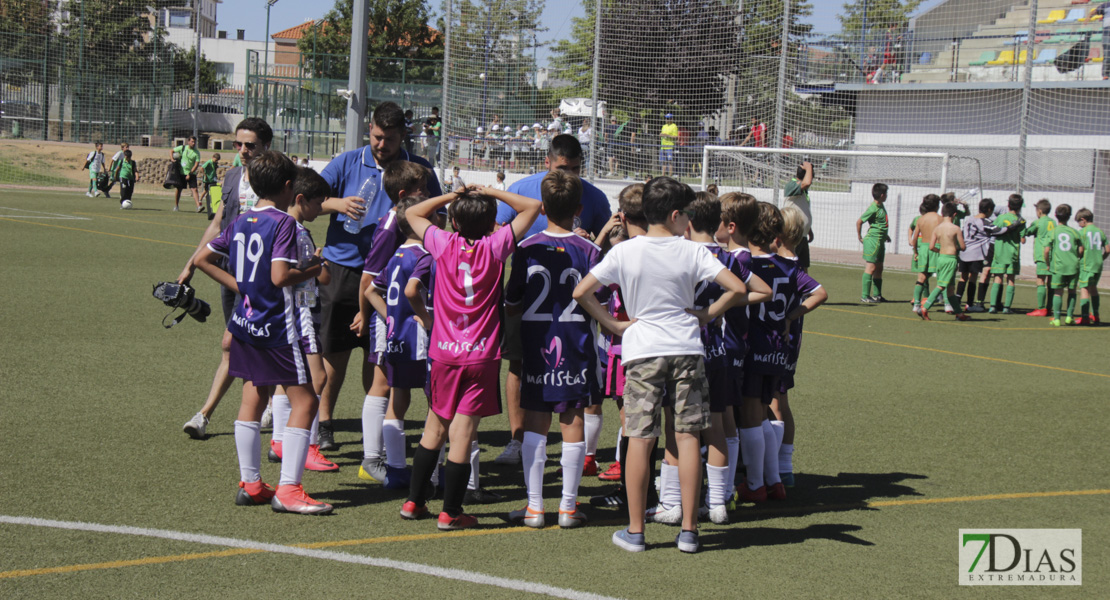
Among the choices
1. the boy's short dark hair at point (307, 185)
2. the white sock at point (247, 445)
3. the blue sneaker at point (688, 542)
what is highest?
the boy's short dark hair at point (307, 185)

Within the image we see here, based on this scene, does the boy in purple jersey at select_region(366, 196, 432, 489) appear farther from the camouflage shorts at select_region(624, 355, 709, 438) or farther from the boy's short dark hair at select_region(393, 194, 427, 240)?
the camouflage shorts at select_region(624, 355, 709, 438)

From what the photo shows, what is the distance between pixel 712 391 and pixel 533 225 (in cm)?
178

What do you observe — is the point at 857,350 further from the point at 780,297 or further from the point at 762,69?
the point at 762,69

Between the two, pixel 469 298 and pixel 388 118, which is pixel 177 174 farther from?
pixel 469 298

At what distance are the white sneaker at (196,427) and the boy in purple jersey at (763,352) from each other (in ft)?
11.1

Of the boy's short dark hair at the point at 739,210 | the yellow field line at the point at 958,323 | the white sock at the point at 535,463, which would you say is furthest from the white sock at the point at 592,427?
the yellow field line at the point at 958,323

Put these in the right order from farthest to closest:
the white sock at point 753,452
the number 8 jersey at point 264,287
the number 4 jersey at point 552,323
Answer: the white sock at point 753,452 → the number 8 jersey at point 264,287 → the number 4 jersey at point 552,323

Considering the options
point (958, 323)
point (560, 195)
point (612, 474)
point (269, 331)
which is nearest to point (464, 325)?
point (560, 195)

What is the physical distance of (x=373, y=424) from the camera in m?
5.63

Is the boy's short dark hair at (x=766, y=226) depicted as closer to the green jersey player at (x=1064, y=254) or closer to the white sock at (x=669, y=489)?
the white sock at (x=669, y=489)

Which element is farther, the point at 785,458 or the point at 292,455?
the point at 785,458

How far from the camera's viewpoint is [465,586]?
4.10 m

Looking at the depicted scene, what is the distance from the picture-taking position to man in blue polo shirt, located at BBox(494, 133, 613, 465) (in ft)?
18.6

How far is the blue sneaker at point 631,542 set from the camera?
4602 mm
